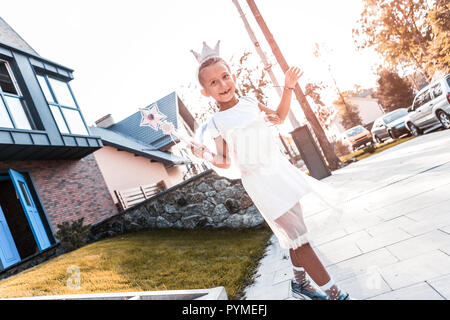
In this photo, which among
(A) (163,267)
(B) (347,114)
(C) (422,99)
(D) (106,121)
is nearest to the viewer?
(A) (163,267)

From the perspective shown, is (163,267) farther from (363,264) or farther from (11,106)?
(11,106)

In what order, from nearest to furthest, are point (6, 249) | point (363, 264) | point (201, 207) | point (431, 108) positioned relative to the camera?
point (363, 264)
point (201, 207)
point (6, 249)
point (431, 108)

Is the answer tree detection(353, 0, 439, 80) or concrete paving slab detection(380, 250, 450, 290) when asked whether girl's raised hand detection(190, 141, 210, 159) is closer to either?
concrete paving slab detection(380, 250, 450, 290)

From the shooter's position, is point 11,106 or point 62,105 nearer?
point 11,106

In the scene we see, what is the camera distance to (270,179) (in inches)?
82.4

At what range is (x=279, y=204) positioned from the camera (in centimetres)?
204

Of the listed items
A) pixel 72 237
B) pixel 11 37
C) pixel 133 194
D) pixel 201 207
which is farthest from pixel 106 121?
pixel 201 207

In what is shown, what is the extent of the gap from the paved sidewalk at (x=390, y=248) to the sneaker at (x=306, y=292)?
34 cm

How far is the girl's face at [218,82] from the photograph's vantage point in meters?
2.24

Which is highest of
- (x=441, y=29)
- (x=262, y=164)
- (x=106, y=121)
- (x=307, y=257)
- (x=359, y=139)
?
(x=106, y=121)

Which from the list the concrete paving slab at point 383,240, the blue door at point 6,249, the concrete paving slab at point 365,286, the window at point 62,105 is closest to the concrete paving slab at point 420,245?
the concrete paving slab at point 383,240

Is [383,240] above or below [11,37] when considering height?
below

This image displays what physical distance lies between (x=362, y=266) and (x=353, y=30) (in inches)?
841

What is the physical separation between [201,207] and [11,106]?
22.9ft
